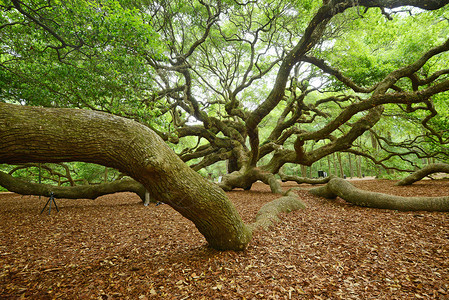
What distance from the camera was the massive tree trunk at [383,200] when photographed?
3.73m

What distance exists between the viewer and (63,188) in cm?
620

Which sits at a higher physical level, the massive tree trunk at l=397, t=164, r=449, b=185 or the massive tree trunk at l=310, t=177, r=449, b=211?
the massive tree trunk at l=397, t=164, r=449, b=185

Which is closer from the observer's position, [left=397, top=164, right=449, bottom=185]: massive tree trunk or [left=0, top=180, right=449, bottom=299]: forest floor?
[left=0, top=180, right=449, bottom=299]: forest floor

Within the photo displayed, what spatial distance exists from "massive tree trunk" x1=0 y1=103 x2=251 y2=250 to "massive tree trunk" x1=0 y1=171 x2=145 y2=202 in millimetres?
4749

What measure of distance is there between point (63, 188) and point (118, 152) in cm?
619

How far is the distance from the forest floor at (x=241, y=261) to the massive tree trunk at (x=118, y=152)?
53 centimetres

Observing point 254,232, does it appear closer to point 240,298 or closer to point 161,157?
point 240,298

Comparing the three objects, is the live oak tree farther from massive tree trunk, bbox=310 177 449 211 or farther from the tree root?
massive tree trunk, bbox=310 177 449 211

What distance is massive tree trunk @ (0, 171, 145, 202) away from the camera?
5965 mm

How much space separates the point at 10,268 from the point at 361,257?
4362 millimetres

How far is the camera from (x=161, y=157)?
6.37 feet

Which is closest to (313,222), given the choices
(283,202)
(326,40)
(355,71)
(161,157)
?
(283,202)

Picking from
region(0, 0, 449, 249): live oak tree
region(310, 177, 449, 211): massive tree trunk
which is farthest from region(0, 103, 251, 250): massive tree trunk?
region(310, 177, 449, 211): massive tree trunk

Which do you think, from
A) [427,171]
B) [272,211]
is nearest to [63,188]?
[272,211]
